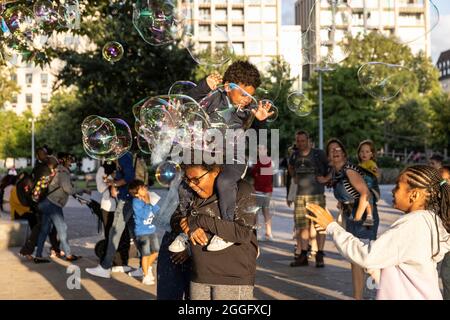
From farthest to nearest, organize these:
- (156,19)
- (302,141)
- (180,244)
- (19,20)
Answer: (302,141) → (19,20) → (156,19) → (180,244)

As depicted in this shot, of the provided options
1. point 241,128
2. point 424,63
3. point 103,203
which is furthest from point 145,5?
point 424,63

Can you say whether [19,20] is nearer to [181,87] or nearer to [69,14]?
[69,14]

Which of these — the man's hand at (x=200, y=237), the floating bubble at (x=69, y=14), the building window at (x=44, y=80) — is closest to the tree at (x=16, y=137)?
the building window at (x=44, y=80)

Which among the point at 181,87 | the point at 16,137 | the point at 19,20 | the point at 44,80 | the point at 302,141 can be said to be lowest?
the point at 302,141

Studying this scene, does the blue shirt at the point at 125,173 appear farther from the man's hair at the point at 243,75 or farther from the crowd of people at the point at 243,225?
the man's hair at the point at 243,75

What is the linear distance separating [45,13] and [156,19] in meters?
1.66

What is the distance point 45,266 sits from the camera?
29.9ft

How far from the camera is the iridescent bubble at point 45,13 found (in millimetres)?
8617

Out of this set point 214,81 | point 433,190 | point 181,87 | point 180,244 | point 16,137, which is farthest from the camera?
point 16,137

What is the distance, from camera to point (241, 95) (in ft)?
15.2

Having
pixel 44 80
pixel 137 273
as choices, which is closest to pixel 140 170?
pixel 137 273

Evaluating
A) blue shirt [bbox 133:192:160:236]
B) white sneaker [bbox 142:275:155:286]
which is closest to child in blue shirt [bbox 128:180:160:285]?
blue shirt [bbox 133:192:160:236]

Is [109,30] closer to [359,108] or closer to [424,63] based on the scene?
[359,108]
